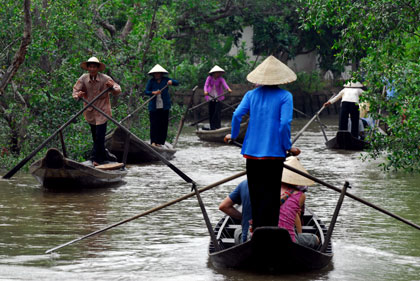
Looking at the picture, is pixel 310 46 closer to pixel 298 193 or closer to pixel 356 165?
pixel 356 165

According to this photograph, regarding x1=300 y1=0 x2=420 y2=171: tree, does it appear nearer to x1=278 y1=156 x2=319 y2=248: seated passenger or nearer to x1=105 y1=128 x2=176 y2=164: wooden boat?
x1=105 y1=128 x2=176 y2=164: wooden boat

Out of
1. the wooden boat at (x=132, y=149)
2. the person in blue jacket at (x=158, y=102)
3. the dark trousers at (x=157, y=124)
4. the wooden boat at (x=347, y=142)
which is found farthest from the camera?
the wooden boat at (x=347, y=142)

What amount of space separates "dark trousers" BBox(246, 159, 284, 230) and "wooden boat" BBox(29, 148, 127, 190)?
455 cm

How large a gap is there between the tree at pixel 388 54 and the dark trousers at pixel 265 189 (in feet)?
16.0

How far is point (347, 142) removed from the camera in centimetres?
1828

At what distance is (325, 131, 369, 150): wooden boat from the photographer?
18125mm

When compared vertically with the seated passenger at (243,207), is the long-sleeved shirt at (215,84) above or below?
above

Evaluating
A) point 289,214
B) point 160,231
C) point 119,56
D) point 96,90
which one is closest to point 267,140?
point 289,214

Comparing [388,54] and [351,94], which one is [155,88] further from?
[388,54]

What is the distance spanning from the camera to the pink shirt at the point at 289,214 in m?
7.00

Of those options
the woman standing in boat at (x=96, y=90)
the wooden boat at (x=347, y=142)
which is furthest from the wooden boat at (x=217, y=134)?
the woman standing in boat at (x=96, y=90)

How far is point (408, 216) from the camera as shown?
9984 mm

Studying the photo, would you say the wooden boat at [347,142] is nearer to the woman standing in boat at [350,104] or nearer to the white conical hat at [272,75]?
the woman standing in boat at [350,104]

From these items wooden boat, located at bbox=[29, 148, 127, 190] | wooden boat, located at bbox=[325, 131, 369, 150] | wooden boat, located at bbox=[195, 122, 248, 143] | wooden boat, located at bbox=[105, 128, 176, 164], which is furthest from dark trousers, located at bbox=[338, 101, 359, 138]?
wooden boat, located at bbox=[29, 148, 127, 190]
